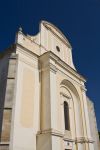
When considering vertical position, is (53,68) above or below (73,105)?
above

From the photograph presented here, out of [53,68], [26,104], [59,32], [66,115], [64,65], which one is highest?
[59,32]

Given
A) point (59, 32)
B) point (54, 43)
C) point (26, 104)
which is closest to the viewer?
point (26, 104)

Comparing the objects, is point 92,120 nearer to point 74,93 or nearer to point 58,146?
point 74,93

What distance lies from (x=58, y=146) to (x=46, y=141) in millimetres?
863

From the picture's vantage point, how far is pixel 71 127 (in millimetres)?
16422

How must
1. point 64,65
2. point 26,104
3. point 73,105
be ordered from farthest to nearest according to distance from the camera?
point 73,105 → point 64,65 → point 26,104

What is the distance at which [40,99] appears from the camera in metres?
14.2

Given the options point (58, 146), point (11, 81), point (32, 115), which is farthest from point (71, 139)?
point (11, 81)

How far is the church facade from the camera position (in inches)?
468

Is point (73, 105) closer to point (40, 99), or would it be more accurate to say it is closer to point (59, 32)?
point (40, 99)

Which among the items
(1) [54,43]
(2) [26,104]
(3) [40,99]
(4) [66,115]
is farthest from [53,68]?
(1) [54,43]

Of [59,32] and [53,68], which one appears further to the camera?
[59,32]

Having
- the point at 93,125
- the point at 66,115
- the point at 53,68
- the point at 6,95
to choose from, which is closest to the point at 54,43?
the point at 53,68

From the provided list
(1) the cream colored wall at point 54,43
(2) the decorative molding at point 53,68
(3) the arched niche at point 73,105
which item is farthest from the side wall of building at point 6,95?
(3) the arched niche at point 73,105
